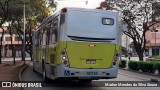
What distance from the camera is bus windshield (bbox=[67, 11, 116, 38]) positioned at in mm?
14117

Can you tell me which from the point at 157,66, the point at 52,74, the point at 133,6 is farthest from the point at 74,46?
the point at 133,6

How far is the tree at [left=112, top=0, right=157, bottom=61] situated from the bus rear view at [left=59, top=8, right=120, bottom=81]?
22240 millimetres

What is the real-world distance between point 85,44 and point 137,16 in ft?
78.3

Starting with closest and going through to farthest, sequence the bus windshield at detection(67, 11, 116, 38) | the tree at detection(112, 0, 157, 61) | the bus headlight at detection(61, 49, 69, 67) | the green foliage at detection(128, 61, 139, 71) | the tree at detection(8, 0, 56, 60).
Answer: the bus headlight at detection(61, 49, 69, 67), the bus windshield at detection(67, 11, 116, 38), the green foliage at detection(128, 61, 139, 71), the tree at detection(112, 0, 157, 61), the tree at detection(8, 0, 56, 60)

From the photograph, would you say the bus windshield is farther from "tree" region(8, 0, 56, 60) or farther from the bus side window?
"tree" region(8, 0, 56, 60)

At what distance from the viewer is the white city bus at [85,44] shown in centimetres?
1403

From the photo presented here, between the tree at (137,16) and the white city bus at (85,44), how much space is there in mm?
22238

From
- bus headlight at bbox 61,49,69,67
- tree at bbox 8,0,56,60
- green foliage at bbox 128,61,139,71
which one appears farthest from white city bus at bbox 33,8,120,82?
tree at bbox 8,0,56,60

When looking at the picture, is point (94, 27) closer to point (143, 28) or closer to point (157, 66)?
point (157, 66)

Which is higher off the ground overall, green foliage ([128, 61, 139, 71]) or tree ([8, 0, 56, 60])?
tree ([8, 0, 56, 60])

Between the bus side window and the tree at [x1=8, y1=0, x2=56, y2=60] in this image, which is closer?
the bus side window

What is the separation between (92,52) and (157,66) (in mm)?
13000

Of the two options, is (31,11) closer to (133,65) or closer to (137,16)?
(137,16)

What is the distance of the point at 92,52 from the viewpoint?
46.8 feet
